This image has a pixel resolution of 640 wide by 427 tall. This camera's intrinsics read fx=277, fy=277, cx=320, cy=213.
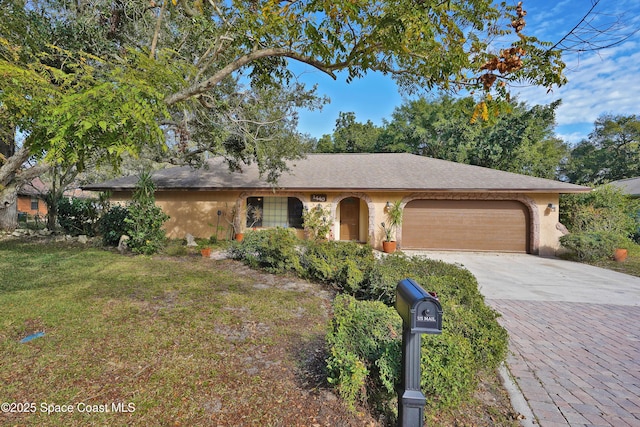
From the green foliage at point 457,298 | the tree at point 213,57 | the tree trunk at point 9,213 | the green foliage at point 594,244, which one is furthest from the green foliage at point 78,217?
the green foliage at point 594,244

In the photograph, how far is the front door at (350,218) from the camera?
1324 cm

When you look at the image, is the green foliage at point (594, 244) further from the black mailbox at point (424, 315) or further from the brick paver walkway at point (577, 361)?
the black mailbox at point (424, 315)

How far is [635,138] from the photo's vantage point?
84.1ft

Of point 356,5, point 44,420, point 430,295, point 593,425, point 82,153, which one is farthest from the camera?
point 356,5

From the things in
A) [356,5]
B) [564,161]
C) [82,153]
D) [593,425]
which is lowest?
[593,425]

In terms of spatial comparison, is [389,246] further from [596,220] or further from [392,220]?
[596,220]

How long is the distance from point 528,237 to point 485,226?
171 centimetres

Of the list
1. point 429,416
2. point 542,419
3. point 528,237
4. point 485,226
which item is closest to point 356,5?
point 429,416

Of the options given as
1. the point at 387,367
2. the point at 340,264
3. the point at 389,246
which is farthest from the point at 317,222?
the point at 387,367

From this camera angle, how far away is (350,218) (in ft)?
43.7

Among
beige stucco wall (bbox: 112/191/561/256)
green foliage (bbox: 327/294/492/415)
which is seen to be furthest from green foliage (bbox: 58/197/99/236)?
green foliage (bbox: 327/294/492/415)

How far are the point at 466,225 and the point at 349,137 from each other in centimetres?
1854

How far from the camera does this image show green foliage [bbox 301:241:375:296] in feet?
17.7

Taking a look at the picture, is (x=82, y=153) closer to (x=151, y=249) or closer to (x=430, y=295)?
(x=430, y=295)
